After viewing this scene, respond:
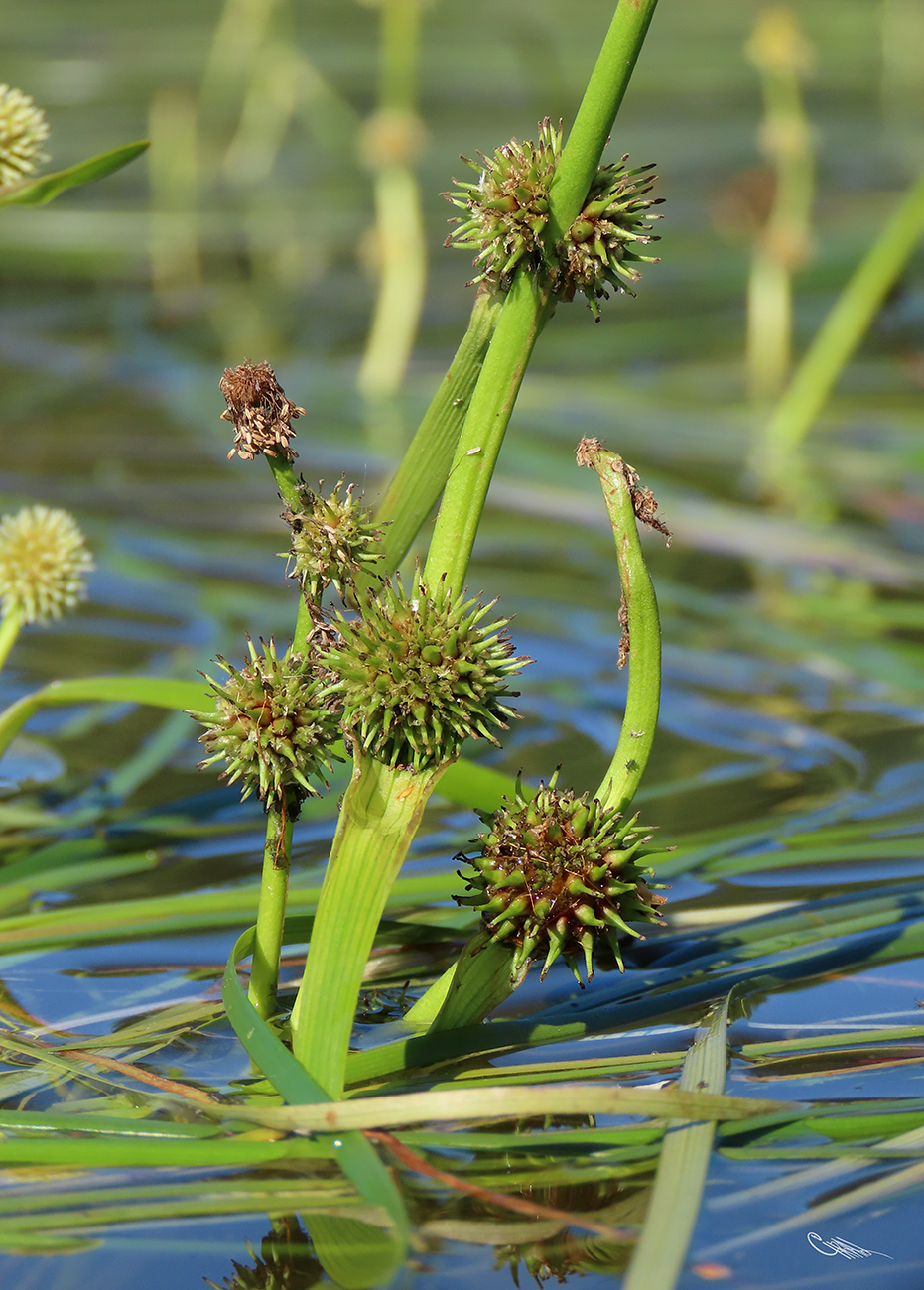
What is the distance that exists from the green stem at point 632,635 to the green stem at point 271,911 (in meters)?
0.28

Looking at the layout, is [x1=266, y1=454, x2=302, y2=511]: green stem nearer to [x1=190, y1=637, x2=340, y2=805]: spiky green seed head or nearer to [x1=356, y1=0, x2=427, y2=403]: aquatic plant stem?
[x1=190, y1=637, x2=340, y2=805]: spiky green seed head

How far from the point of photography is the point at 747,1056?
4.28ft

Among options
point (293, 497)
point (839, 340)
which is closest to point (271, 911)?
point (293, 497)

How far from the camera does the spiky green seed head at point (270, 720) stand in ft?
3.76

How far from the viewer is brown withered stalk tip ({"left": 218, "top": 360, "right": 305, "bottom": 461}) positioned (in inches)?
44.1

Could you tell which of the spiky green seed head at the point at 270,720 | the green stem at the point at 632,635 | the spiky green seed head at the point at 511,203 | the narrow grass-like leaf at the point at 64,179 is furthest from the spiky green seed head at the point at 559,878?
the narrow grass-like leaf at the point at 64,179

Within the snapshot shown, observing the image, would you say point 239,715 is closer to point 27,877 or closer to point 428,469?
point 428,469

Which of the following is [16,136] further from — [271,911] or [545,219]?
[271,911]

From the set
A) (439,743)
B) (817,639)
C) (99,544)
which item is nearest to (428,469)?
(439,743)

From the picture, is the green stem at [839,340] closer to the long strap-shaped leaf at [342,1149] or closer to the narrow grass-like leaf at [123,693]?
the narrow grass-like leaf at [123,693]

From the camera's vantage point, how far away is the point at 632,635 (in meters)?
1.18

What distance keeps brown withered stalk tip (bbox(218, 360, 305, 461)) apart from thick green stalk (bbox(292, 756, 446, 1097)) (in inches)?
10.5

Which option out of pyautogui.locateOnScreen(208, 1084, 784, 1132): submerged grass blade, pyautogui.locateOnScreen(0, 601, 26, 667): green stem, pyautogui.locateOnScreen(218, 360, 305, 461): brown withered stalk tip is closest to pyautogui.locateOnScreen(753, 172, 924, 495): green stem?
pyautogui.locateOnScreen(0, 601, 26, 667): green stem

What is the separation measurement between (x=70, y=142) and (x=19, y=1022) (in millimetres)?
6296
